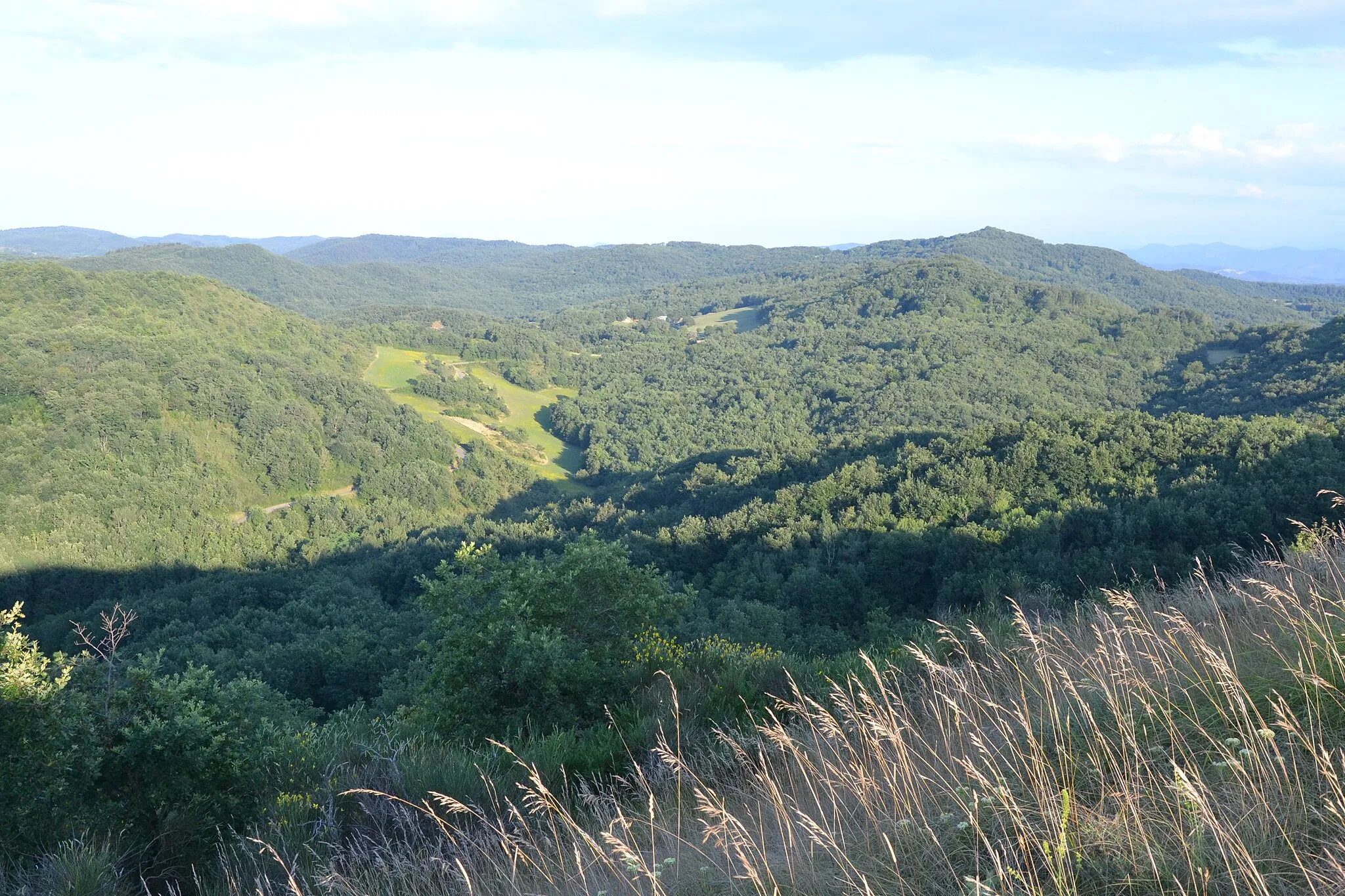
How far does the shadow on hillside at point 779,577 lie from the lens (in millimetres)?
22953

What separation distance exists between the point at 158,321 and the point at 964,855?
10824 cm

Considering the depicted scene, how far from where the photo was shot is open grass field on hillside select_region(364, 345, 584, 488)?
91.8 m

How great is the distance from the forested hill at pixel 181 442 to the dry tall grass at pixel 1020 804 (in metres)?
61.2

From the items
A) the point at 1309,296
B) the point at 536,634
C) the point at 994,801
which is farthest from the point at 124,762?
the point at 1309,296

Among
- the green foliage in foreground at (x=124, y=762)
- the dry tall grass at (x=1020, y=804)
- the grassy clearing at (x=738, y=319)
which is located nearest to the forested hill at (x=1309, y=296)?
the grassy clearing at (x=738, y=319)

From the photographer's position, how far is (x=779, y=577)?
101 feet

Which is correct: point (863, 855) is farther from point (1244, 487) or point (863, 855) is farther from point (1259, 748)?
point (1244, 487)

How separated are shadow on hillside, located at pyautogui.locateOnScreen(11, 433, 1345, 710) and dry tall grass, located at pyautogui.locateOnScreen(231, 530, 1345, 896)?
29.3 ft

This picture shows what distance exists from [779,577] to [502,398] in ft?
280

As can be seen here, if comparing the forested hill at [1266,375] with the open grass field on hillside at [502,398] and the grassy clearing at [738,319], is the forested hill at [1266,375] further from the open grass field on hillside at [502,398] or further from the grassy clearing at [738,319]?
the grassy clearing at [738,319]

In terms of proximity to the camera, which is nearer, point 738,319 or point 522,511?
point 522,511

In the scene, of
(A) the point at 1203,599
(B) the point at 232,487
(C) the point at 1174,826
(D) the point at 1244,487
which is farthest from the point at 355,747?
(B) the point at 232,487

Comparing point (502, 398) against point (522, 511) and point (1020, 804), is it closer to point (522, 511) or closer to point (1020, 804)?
point (522, 511)

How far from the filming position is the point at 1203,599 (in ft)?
17.0
